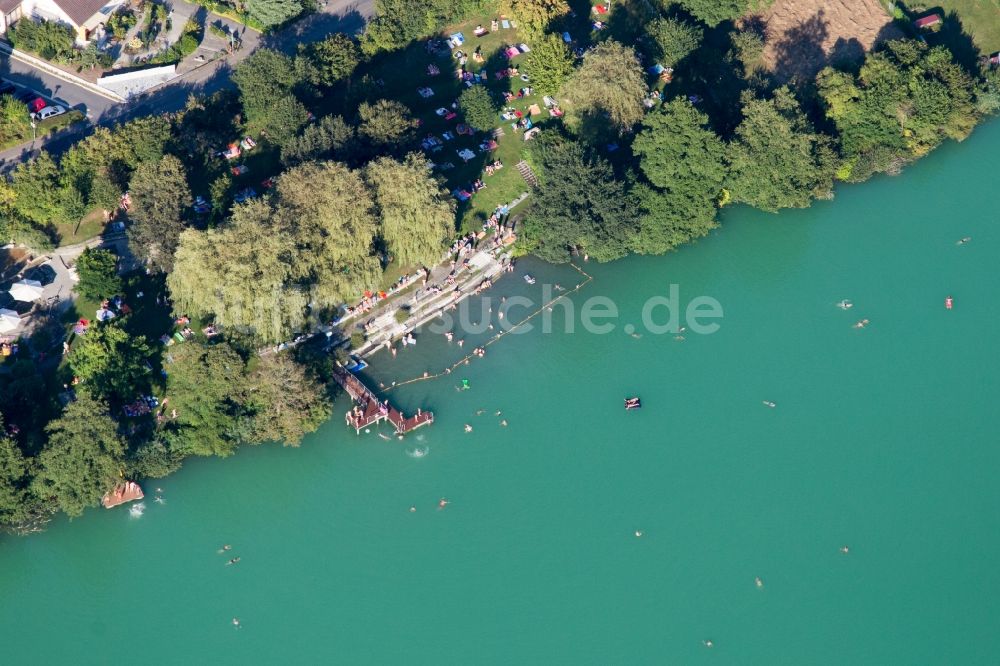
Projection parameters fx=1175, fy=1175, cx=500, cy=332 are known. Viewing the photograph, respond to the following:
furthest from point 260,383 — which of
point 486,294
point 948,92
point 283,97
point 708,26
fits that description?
point 948,92

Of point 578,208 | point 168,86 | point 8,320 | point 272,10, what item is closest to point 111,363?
point 8,320

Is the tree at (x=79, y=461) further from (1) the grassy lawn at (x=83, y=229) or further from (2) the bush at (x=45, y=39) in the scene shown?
(2) the bush at (x=45, y=39)

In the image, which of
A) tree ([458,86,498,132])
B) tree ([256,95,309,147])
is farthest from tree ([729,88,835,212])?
tree ([256,95,309,147])

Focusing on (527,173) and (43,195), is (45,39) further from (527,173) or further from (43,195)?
(527,173)

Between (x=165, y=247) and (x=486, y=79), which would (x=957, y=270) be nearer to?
(x=486, y=79)

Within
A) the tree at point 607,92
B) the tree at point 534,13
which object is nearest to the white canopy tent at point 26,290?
the tree at point 607,92

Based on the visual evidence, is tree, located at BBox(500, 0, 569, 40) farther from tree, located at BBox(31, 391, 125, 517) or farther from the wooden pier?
tree, located at BBox(31, 391, 125, 517)
